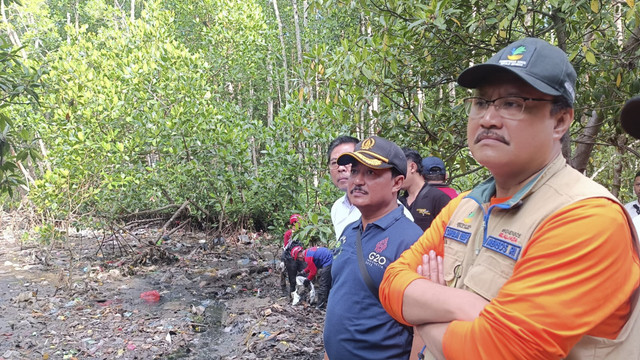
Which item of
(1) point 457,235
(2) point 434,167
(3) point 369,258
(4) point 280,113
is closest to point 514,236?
(1) point 457,235

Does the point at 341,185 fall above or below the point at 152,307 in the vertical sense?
above

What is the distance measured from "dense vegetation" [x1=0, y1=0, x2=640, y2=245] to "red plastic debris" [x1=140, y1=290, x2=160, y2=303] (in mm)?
1880

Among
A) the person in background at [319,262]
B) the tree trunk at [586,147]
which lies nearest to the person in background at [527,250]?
the tree trunk at [586,147]

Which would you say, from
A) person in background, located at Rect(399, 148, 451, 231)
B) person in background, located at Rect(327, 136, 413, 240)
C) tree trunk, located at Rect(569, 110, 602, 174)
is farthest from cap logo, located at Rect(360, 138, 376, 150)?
tree trunk, located at Rect(569, 110, 602, 174)

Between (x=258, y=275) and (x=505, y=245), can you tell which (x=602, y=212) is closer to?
(x=505, y=245)

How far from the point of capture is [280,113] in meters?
8.05

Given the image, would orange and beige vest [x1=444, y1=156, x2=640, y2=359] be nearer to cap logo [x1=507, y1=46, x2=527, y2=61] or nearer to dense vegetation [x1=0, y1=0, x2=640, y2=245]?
cap logo [x1=507, y1=46, x2=527, y2=61]

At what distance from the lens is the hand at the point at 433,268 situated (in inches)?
55.1

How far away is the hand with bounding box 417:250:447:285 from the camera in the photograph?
1.40m

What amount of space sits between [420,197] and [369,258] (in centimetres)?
215

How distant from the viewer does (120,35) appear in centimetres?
1171

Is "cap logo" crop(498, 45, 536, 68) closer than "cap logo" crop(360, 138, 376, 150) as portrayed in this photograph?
Yes

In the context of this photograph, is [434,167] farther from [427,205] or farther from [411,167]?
[427,205]

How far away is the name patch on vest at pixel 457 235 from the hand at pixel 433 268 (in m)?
0.08
